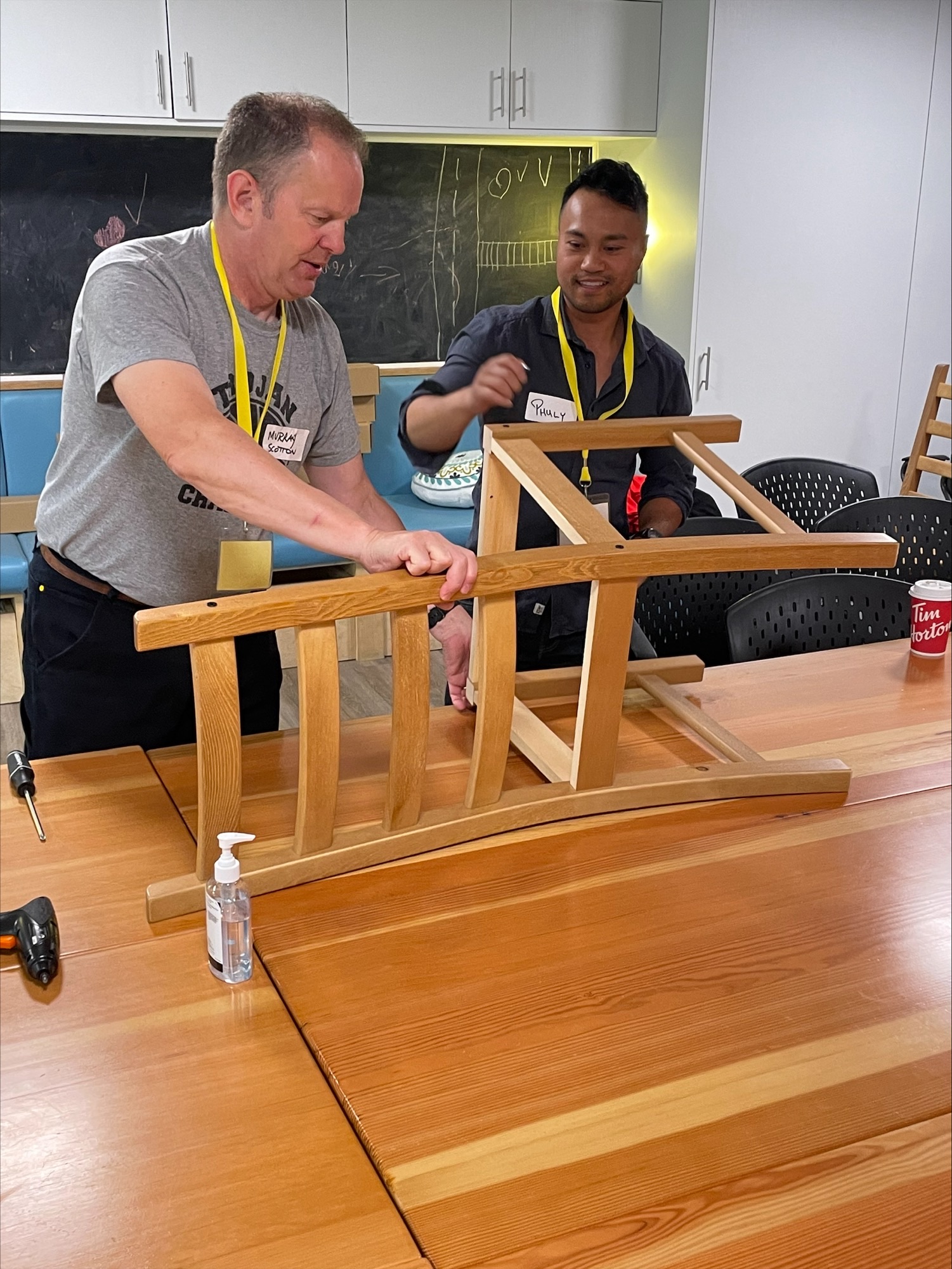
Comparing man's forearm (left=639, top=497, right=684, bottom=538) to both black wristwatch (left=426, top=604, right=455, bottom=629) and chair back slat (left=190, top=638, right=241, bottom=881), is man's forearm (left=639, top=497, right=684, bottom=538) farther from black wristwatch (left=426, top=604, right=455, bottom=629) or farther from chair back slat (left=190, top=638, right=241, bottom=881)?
chair back slat (left=190, top=638, right=241, bottom=881)

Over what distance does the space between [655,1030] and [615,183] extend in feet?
5.16

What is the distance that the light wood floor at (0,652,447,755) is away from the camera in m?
3.76

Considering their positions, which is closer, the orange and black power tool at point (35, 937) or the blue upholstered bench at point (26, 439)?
the orange and black power tool at point (35, 937)

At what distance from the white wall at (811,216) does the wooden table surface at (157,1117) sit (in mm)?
4002

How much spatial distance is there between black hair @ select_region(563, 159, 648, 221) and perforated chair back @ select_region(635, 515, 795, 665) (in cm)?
71

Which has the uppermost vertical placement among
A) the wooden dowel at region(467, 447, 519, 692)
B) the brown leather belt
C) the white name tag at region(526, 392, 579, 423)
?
the white name tag at region(526, 392, 579, 423)

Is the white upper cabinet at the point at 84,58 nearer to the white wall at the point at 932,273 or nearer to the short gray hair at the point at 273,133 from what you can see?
the short gray hair at the point at 273,133

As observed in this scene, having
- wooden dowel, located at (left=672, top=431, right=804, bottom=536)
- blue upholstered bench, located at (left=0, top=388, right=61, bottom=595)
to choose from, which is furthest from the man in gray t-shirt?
blue upholstered bench, located at (left=0, top=388, right=61, bottom=595)

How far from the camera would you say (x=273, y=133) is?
61.0 inches

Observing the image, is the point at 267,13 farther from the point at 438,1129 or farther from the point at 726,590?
the point at 438,1129

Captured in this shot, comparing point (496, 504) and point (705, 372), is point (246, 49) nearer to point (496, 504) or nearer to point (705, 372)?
point (705, 372)

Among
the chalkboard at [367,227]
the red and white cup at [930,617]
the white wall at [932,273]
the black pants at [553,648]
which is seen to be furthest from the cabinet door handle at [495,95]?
the red and white cup at [930,617]

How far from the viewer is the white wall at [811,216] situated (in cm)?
446

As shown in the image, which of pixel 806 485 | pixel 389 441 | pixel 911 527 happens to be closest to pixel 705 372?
pixel 389 441
